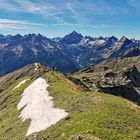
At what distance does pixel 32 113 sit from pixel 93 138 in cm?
3198

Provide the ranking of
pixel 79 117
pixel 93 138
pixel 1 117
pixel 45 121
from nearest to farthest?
1. pixel 93 138
2. pixel 79 117
3. pixel 45 121
4. pixel 1 117

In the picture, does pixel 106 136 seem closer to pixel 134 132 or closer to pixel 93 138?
pixel 93 138

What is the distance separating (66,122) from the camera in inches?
1859

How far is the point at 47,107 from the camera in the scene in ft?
218

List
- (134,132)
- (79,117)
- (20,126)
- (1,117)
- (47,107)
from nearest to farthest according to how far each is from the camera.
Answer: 1. (134,132)
2. (79,117)
3. (20,126)
4. (47,107)
5. (1,117)

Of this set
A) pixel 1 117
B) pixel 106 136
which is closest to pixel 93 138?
pixel 106 136

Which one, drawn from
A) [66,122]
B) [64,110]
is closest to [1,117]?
[64,110]

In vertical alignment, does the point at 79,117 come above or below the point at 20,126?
above

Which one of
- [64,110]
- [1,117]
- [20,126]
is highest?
[64,110]

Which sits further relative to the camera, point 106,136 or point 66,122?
point 66,122

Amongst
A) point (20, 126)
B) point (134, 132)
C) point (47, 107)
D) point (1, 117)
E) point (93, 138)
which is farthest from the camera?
point (1, 117)

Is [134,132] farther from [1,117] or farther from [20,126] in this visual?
[1,117]

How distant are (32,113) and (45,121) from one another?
1339 cm

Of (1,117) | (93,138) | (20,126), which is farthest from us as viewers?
(1,117)
